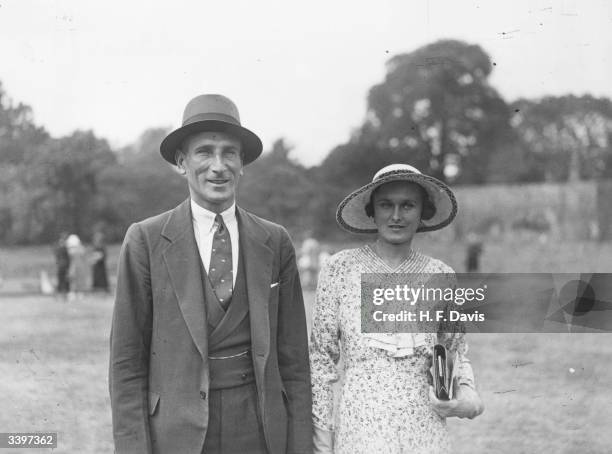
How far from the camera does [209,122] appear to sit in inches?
79.6

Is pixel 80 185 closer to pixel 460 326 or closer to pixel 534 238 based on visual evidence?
pixel 460 326

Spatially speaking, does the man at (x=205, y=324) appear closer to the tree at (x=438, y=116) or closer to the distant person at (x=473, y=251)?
the tree at (x=438, y=116)

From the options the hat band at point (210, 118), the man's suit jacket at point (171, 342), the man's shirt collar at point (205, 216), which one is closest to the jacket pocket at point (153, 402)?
the man's suit jacket at point (171, 342)

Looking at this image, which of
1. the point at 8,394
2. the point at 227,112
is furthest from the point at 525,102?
the point at 8,394

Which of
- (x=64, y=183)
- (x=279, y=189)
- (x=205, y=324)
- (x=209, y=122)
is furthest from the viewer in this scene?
(x=64, y=183)

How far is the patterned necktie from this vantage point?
1995mm

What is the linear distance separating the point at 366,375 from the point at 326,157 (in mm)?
2095

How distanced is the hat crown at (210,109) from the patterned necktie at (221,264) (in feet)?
1.09

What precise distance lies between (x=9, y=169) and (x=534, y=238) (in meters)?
4.10

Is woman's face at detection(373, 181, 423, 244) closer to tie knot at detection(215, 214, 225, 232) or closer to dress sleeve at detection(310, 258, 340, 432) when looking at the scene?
dress sleeve at detection(310, 258, 340, 432)

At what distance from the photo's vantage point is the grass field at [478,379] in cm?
384

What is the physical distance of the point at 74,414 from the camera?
431 centimetres

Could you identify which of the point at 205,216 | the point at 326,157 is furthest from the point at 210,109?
the point at 326,157

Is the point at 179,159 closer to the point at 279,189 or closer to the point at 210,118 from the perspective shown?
the point at 210,118
